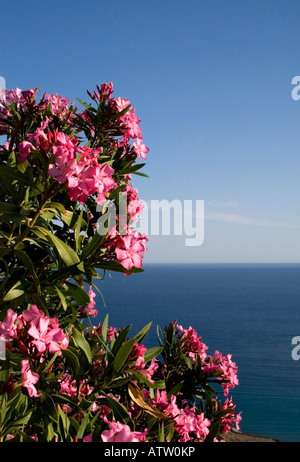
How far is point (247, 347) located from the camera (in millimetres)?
41812

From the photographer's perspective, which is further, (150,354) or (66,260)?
(150,354)

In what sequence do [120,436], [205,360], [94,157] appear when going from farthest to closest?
[205,360]
[94,157]
[120,436]

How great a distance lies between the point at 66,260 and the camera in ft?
4.80

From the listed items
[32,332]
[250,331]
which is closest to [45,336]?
[32,332]

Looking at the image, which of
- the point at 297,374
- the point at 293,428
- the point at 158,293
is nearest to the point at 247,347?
the point at 297,374

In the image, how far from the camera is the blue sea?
26375mm

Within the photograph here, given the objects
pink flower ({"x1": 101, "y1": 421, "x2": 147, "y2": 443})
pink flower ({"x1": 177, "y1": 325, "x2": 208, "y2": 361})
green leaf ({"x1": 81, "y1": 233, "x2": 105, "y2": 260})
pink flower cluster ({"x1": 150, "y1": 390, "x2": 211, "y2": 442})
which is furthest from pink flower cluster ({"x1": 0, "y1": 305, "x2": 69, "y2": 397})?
pink flower ({"x1": 177, "y1": 325, "x2": 208, "y2": 361})

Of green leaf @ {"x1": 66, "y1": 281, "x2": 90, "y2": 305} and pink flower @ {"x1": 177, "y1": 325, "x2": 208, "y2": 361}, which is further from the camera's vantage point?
pink flower @ {"x1": 177, "y1": 325, "x2": 208, "y2": 361}

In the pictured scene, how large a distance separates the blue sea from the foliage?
13.8 feet

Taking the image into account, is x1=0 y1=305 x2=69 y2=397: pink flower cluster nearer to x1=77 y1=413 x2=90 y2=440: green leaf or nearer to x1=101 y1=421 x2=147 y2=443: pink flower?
x1=77 y1=413 x2=90 y2=440: green leaf

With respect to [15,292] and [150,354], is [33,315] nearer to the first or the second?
[15,292]

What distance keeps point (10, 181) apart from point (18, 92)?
92cm

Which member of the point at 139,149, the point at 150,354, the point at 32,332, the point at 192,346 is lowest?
the point at 192,346

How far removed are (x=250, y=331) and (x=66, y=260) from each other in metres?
50.6
